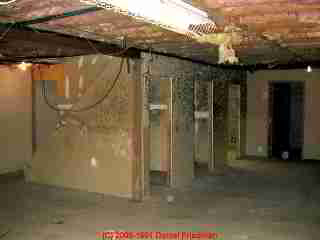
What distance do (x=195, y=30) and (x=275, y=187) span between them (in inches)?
144

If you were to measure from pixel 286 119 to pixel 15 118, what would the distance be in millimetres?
7120

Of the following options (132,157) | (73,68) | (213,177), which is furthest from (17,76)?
(213,177)

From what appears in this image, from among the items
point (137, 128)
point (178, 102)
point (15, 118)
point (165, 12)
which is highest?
point (165, 12)

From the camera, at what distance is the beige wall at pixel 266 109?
8.51 meters

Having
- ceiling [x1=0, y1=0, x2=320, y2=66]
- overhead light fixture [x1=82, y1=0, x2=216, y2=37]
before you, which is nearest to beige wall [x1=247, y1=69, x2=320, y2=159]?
ceiling [x1=0, y1=0, x2=320, y2=66]

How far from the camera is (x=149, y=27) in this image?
3.49 meters

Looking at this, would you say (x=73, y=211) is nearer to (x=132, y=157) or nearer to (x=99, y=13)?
(x=132, y=157)

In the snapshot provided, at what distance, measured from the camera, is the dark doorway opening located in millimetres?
9312

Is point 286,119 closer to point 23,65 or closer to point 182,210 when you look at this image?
point 182,210

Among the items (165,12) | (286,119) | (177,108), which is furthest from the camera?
(286,119)

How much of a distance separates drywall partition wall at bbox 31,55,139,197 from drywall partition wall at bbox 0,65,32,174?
134 cm

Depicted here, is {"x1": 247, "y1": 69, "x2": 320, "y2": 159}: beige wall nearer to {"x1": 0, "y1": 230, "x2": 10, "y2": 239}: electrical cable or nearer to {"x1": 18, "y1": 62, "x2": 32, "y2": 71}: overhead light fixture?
{"x1": 18, "y1": 62, "x2": 32, "y2": 71}: overhead light fixture

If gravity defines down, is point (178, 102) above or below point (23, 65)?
below

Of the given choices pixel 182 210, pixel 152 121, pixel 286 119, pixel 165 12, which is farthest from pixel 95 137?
pixel 286 119
